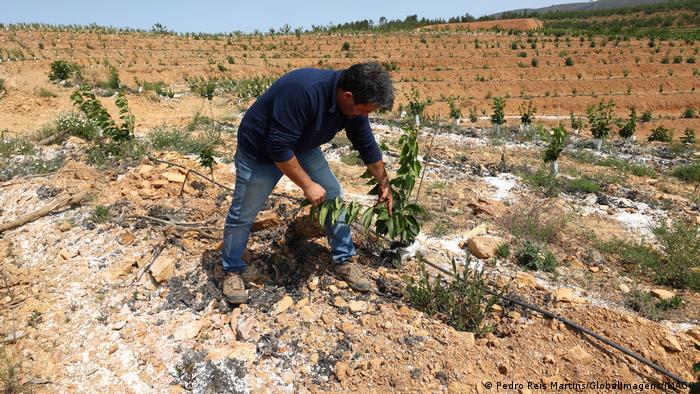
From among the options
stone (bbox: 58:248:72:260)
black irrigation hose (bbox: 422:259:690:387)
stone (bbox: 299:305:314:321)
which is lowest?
black irrigation hose (bbox: 422:259:690:387)

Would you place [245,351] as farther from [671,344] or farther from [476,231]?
[671,344]

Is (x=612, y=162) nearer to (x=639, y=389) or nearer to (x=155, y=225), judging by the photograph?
(x=639, y=389)

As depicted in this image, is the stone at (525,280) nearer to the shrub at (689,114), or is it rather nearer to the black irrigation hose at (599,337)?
the black irrigation hose at (599,337)

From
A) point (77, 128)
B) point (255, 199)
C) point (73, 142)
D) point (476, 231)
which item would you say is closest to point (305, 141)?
point (255, 199)

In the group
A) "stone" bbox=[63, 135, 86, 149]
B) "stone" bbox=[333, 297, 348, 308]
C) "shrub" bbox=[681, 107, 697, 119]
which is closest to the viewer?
"stone" bbox=[333, 297, 348, 308]

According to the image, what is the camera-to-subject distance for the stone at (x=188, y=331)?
2.45 metres

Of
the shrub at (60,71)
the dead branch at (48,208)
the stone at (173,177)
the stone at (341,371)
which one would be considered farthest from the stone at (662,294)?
the shrub at (60,71)

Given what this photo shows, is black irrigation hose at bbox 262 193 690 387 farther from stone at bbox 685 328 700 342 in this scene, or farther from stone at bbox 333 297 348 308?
stone at bbox 333 297 348 308

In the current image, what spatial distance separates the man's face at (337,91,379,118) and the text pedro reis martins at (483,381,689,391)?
1563 millimetres

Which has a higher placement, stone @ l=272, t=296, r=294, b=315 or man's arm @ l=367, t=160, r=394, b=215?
man's arm @ l=367, t=160, r=394, b=215

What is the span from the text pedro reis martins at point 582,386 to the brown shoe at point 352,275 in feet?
3.11

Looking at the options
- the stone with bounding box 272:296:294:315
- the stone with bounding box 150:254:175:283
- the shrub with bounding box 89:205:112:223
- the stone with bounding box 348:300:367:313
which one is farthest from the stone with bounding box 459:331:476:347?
the shrub with bounding box 89:205:112:223

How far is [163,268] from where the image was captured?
2928 mm

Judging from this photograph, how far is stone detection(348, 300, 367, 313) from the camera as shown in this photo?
2617 mm
